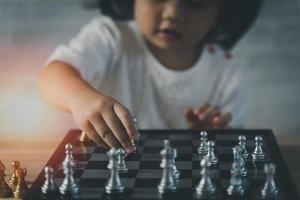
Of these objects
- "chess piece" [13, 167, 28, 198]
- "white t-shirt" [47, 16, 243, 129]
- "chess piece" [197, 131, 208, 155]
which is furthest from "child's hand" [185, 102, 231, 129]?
"chess piece" [13, 167, 28, 198]

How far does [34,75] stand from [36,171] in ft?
2.15

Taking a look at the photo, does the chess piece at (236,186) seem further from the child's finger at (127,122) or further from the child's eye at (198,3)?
the child's eye at (198,3)

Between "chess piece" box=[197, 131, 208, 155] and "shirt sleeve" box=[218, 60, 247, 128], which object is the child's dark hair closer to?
"shirt sleeve" box=[218, 60, 247, 128]

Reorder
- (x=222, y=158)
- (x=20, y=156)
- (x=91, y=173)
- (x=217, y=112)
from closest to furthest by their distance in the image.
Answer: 1. (x=91, y=173)
2. (x=222, y=158)
3. (x=20, y=156)
4. (x=217, y=112)

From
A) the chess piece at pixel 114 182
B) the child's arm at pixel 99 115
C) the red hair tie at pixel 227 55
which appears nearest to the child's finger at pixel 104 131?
the child's arm at pixel 99 115

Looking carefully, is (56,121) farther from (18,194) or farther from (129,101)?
(18,194)

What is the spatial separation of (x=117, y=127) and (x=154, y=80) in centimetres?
77

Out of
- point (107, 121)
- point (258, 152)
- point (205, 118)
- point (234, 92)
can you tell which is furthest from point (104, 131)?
point (234, 92)

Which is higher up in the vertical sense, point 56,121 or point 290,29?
point 290,29

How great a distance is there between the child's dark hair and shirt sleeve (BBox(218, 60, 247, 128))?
9 centimetres

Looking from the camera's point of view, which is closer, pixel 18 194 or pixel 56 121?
pixel 18 194

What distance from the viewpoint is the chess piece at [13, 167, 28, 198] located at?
4.03 ft

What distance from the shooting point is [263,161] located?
4.15 ft

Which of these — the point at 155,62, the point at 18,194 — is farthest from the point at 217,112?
the point at 18,194
